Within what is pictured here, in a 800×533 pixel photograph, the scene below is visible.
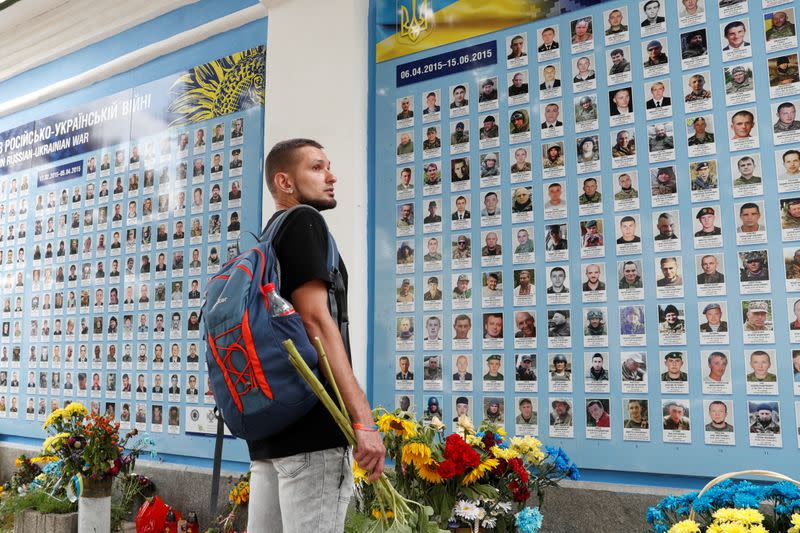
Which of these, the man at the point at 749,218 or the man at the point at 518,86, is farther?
the man at the point at 518,86

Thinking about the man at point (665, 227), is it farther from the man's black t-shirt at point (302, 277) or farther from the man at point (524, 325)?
the man's black t-shirt at point (302, 277)

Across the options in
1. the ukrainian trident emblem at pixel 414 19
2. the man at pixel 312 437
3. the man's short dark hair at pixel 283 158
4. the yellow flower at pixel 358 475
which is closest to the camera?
the man at pixel 312 437

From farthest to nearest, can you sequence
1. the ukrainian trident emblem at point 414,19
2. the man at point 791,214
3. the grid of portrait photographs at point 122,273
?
the grid of portrait photographs at point 122,273 < the ukrainian trident emblem at point 414,19 < the man at point 791,214

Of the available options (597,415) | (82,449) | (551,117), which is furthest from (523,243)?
(82,449)

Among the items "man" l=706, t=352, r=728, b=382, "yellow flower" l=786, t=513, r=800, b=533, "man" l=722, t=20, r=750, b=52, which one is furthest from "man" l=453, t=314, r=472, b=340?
"yellow flower" l=786, t=513, r=800, b=533

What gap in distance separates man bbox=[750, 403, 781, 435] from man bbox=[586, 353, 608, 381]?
0.61 m

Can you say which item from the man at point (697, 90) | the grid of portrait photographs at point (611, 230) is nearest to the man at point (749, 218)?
the grid of portrait photographs at point (611, 230)

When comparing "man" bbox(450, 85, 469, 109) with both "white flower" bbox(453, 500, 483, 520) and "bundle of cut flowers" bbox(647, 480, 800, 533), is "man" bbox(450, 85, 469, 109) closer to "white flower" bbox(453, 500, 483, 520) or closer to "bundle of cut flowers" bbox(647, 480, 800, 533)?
"white flower" bbox(453, 500, 483, 520)

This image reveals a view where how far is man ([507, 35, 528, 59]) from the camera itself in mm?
3510

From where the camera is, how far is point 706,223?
2.92 m

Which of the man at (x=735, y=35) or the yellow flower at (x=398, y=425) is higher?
the man at (x=735, y=35)

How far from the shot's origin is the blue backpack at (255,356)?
1725 mm

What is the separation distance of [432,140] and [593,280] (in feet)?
3.90

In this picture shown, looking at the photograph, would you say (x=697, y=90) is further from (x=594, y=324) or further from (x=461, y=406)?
(x=461, y=406)
